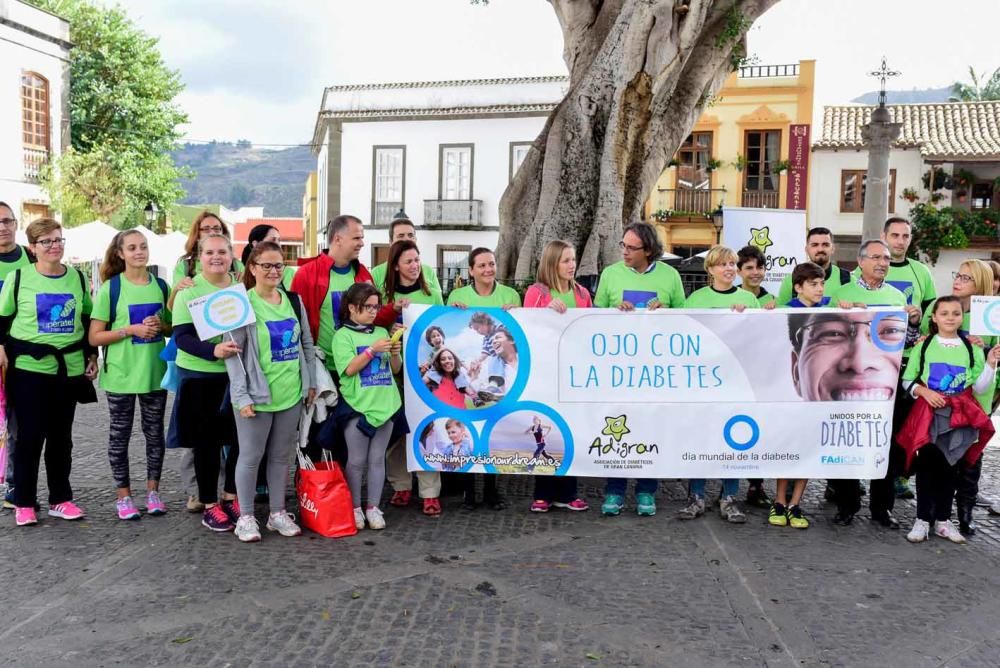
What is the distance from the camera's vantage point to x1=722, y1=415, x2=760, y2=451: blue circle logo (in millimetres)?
5555

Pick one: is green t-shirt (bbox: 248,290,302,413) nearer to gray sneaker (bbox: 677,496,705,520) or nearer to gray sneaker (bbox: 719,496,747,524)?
gray sneaker (bbox: 677,496,705,520)

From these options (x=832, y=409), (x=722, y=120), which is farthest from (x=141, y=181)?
(x=832, y=409)

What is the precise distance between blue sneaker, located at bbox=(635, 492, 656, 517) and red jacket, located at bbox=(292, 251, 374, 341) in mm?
2327

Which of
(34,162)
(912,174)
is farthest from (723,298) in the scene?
(912,174)

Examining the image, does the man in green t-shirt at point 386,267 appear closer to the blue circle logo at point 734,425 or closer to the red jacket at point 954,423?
the blue circle logo at point 734,425

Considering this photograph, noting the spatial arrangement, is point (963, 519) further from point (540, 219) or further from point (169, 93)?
point (169, 93)

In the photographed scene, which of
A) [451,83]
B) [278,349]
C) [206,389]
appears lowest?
[206,389]

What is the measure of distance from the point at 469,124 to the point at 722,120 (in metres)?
8.91

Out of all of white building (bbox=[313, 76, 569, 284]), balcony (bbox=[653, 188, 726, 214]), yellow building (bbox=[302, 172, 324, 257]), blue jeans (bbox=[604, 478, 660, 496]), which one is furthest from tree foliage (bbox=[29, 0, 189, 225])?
blue jeans (bbox=[604, 478, 660, 496])

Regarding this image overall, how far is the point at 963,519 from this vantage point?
5.40 meters

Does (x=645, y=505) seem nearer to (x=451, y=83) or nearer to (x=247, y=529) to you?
(x=247, y=529)

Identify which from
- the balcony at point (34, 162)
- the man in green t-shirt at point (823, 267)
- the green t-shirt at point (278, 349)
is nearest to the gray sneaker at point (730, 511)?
the man in green t-shirt at point (823, 267)

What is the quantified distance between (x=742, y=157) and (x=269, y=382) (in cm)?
2610

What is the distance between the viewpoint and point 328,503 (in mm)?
5164
